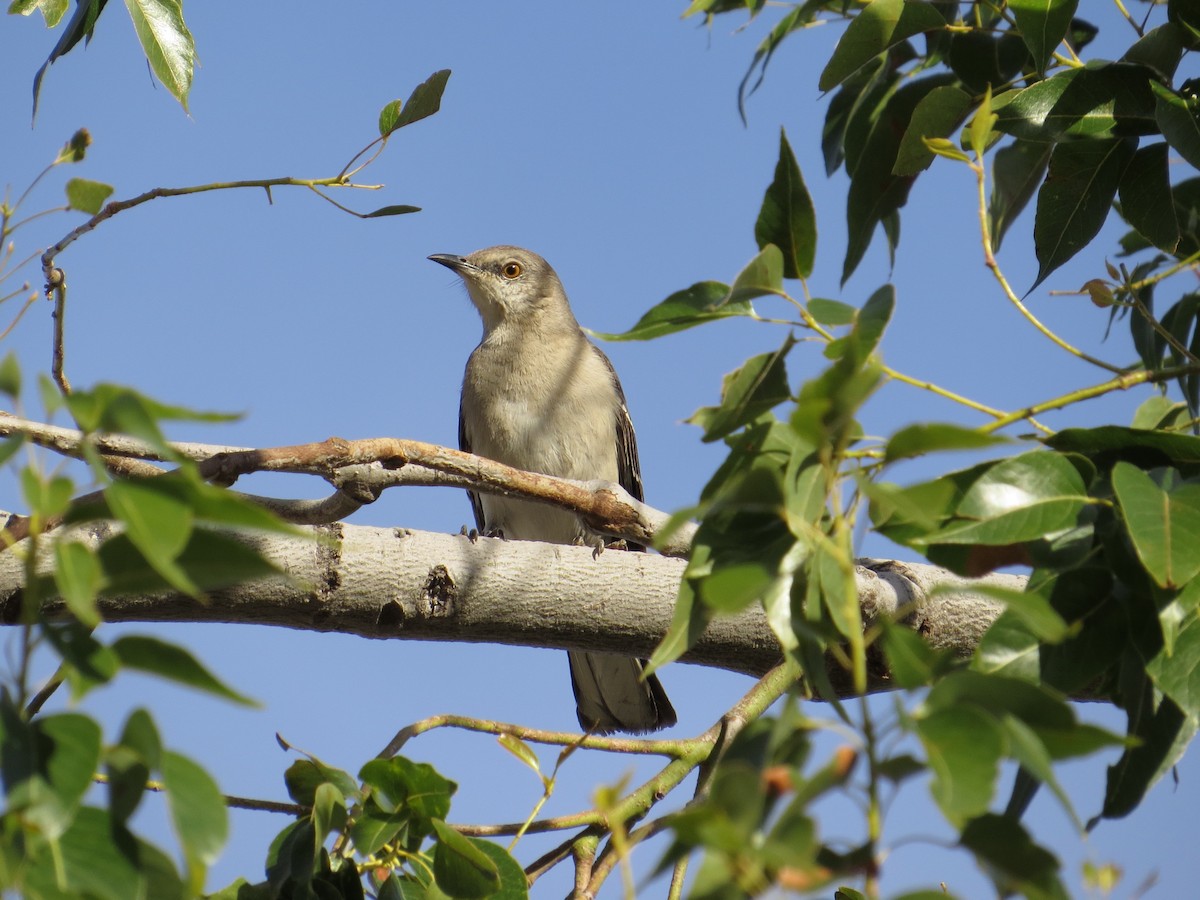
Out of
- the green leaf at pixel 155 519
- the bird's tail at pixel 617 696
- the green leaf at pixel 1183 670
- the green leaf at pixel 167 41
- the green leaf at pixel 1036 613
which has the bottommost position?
the bird's tail at pixel 617 696

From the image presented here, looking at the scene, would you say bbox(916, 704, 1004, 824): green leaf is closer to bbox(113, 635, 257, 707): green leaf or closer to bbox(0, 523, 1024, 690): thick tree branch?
bbox(113, 635, 257, 707): green leaf

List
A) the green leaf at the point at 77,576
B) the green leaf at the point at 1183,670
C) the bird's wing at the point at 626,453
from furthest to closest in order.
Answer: the bird's wing at the point at 626,453 < the green leaf at the point at 1183,670 < the green leaf at the point at 77,576

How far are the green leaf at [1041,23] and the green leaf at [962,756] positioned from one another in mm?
2142

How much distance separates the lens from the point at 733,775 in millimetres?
1216

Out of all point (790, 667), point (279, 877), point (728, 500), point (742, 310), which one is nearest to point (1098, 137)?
point (742, 310)

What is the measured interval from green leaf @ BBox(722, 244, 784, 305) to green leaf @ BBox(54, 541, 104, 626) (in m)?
A: 1.06

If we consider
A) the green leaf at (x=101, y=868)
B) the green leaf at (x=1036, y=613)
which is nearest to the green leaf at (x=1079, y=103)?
the green leaf at (x=1036, y=613)

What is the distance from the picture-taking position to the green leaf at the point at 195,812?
133cm

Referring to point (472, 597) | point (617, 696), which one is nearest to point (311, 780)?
point (472, 597)

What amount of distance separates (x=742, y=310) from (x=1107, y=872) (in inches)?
40.9

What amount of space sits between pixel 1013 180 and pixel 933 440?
2.28 metres

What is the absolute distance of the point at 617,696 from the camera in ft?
22.4

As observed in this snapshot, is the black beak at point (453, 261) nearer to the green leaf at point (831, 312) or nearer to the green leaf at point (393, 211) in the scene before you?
→ the green leaf at point (393, 211)

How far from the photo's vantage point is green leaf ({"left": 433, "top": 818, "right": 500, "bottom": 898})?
7.97 ft
